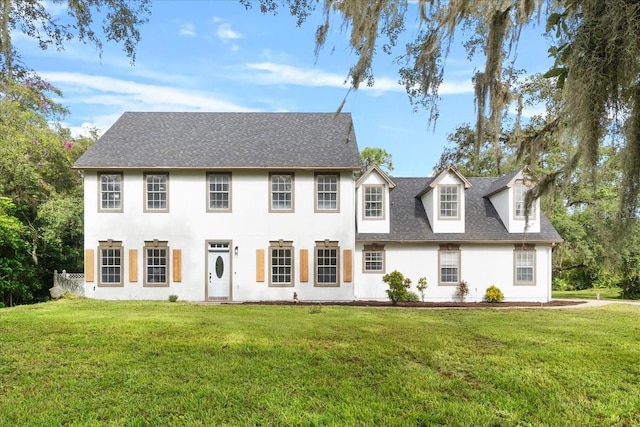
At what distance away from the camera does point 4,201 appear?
55.0 ft

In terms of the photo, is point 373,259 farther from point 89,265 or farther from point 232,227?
point 89,265

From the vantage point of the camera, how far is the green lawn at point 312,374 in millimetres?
4148

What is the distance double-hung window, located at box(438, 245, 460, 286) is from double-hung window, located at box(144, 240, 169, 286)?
392 inches

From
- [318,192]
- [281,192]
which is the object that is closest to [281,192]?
[281,192]

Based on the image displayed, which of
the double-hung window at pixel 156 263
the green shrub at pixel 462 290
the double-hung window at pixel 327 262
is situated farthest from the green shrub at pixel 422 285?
the double-hung window at pixel 156 263

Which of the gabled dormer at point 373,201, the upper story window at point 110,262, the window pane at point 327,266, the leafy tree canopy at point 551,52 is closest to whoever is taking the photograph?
the leafy tree canopy at point 551,52

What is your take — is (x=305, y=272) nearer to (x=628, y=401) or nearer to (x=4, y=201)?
(x=628, y=401)

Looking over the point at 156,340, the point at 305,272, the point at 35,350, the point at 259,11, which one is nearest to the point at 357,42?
the point at 259,11

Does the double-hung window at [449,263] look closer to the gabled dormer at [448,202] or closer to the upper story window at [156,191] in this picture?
the gabled dormer at [448,202]

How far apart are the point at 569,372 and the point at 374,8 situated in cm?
526

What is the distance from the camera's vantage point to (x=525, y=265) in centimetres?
1528

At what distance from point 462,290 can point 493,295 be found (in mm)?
1091

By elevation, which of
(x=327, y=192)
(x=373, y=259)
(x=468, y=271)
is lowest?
(x=468, y=271)

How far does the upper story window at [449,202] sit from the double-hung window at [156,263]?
10.2 meters
